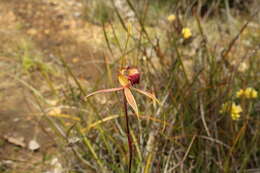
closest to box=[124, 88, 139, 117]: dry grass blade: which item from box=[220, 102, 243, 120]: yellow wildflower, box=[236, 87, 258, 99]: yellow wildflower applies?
box=[220, 102, 243, 120]: yellow wildflower

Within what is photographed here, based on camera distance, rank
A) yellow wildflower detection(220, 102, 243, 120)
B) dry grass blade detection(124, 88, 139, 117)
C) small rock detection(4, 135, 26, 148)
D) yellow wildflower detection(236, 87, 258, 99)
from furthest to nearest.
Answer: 1. small rock detection(4, 135, 26, 148)
2. yellow wildflower detection(236, 87, 258, 99)
3. yellow wildflower detection(220, 102, 243, 120)
4. dry grass blade detection(124, 88, 139, 117)

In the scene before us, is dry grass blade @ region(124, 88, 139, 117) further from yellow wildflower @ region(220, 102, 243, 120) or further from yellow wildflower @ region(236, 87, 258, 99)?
yellow wildflower @ region(236, 87, 258, 99)

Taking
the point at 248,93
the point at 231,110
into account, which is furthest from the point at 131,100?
the point at 248,93

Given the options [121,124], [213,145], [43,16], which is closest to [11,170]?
[121,124]

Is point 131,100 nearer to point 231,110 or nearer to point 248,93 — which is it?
point 231,110

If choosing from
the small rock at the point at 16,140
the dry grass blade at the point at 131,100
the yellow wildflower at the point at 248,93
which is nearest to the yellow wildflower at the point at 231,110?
the yellow wildflower at the point at 248,93

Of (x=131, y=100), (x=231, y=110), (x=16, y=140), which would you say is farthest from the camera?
(x=16, y=140)

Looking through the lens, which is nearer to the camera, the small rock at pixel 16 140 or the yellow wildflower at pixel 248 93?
the yellow wildflower at pixel 248 93

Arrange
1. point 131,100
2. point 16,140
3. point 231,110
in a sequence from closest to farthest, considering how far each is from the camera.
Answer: point 131,100 → point 231,110 → point 16,140

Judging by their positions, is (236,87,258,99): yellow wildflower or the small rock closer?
(236,87,258,99): yellow wildflower

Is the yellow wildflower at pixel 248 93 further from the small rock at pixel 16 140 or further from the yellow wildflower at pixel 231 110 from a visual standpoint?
the small rock at pixel 16 140

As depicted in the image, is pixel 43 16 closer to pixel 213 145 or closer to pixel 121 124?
pixel 121 124
